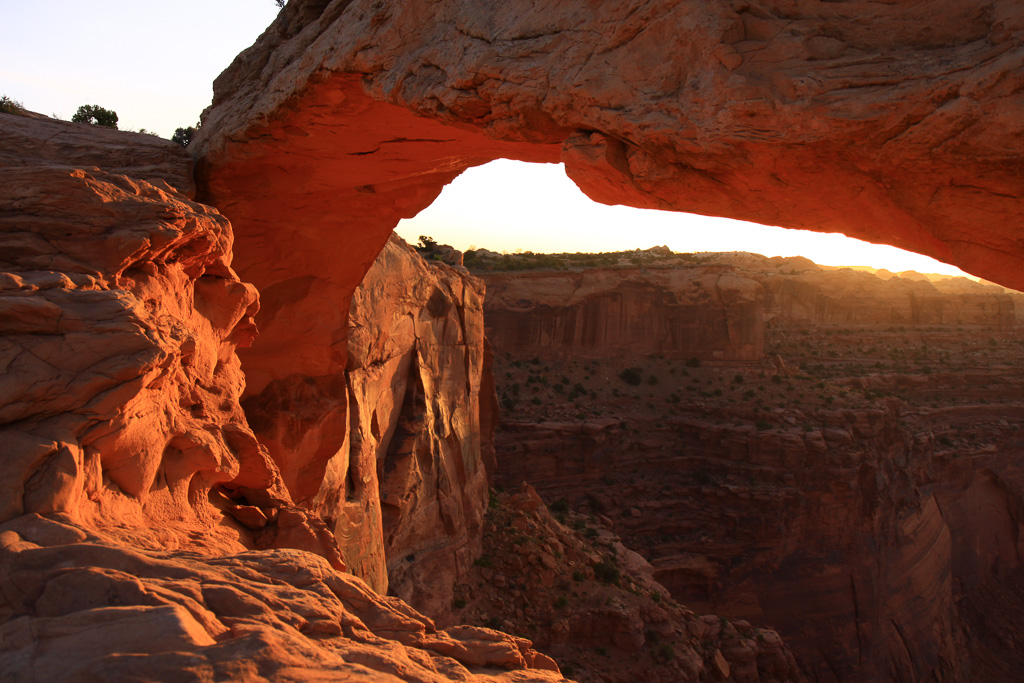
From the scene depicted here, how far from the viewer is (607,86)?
3865mm

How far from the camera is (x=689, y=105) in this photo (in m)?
3.56

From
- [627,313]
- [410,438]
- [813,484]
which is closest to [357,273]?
[410,438]

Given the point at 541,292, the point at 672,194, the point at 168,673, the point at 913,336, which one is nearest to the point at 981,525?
the point at 913,336

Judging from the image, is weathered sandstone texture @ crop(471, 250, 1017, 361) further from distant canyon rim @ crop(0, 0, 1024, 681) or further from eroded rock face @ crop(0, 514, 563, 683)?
eroded rock face @ crop(0, 514, 563, 683)

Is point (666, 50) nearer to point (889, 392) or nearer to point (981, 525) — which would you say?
point (889, 392)

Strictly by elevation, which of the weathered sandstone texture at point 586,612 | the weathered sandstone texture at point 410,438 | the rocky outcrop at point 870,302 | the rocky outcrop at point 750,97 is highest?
the rocky outcrop at point 870,302

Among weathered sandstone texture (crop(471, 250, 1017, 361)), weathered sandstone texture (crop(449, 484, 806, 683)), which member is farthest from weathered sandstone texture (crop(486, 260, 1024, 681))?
weathered sandstone texture (crop(449, 484, 806, 683))

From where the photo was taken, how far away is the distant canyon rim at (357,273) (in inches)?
107

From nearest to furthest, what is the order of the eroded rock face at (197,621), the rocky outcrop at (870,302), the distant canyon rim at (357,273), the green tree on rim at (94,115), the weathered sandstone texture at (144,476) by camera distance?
the eroded rock face at (197,621), the weathered sandstone texture at (144,476), the distant canyon rim at (357,273), the green tree on rim at (94,115), the rocky outcrop at (870,302)

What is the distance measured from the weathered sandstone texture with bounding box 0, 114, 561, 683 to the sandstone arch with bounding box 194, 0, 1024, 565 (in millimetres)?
1508

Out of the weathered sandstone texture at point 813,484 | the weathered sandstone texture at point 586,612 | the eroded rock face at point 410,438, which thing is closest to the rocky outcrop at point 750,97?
the eroded rock face at point 410,438

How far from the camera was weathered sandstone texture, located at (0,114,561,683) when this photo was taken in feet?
7.57

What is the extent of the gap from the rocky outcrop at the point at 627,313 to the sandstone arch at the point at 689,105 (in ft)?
78.8

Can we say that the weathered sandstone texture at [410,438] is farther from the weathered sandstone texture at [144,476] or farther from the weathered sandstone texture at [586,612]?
the weathered sandstone texture at [144,476]
